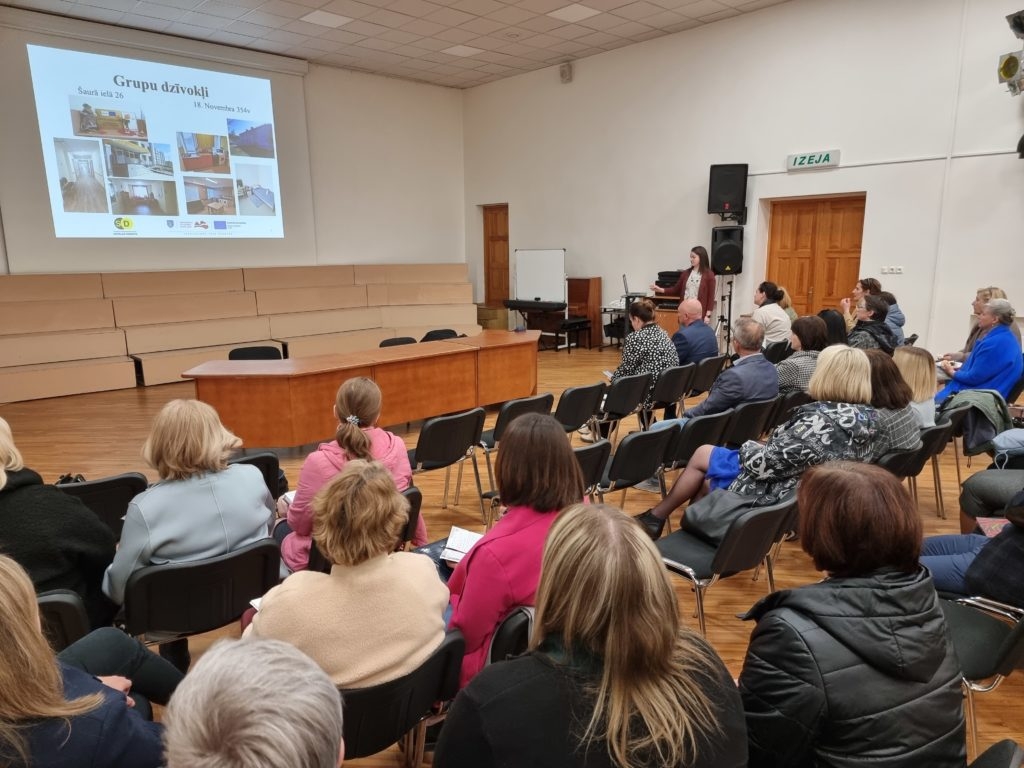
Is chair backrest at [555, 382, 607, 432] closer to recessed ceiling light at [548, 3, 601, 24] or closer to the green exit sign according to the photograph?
the green exit sign

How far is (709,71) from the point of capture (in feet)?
28.0

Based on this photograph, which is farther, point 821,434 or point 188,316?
point 188,316

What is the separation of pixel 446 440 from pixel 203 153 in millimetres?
7125

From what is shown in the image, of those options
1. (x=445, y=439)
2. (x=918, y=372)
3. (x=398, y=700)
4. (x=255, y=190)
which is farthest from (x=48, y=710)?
(x=255, y=190)

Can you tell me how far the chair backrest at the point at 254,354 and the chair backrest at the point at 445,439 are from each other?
8.50 feet

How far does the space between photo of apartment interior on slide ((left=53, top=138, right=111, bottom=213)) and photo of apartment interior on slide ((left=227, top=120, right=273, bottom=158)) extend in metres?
1.72

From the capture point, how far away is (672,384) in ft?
17.0

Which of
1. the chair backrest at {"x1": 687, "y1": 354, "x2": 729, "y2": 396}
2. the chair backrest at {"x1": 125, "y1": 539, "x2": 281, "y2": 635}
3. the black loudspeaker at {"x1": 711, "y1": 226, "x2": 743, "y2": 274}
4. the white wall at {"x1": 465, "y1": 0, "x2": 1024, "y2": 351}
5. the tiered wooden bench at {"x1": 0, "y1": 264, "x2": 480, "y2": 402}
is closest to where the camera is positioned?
the chair backrest at {"x1": 125, "y1": 539, "x2": 281, "y2": 635}

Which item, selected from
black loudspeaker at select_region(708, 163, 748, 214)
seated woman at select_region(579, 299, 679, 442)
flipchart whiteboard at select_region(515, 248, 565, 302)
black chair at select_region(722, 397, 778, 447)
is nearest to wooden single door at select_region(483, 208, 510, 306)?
flipchart whiteboard at select_region(515, 248, 565, 302)

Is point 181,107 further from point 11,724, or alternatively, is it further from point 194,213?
point 11,724

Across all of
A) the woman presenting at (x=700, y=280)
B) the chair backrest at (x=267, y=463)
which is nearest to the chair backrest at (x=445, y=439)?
the chair backrest at (x=267, y=463)

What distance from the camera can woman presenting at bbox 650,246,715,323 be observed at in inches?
330

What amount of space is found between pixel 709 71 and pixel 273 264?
22.4 ft

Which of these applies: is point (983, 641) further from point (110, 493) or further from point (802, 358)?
point (110, 493)
